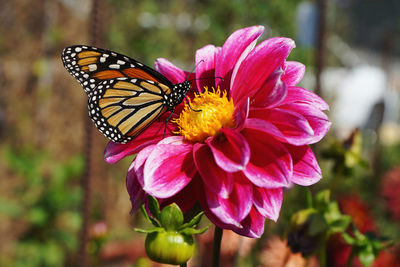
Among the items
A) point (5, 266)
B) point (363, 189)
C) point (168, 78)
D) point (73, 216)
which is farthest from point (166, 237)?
point (363, 189)

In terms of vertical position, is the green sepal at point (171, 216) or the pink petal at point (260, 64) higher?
the pink petal at point (260, 64)

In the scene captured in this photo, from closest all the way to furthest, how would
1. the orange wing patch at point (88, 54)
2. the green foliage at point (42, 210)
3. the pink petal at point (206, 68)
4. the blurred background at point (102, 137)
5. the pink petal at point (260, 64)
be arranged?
1. the pink petal at point (260, 64)
2. the pink petal at point (206, 68)
3. the orange wing patch at point (88, 54)
4. the blurred background at point (102, 137)
5. the green foliage at point (42, 210)

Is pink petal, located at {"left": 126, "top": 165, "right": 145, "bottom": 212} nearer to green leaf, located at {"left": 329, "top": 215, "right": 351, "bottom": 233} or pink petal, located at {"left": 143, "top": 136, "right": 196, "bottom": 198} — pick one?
pink petal, located at {"left": 143, "top": 136, "right": 196, "bottom": 198}

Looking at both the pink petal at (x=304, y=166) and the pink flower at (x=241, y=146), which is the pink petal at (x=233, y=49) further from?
the pink petal at (x=304, y=166)

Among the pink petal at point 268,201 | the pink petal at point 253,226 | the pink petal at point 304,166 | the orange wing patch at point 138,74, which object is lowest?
the pink petal at point 253,226

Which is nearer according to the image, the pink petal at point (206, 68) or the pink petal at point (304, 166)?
the pink petal at point (304, 166)

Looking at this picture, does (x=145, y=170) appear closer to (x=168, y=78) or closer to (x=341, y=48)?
(x=168, y=78)

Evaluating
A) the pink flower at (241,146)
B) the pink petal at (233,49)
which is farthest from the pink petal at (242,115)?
the pink petal at (233,49)
